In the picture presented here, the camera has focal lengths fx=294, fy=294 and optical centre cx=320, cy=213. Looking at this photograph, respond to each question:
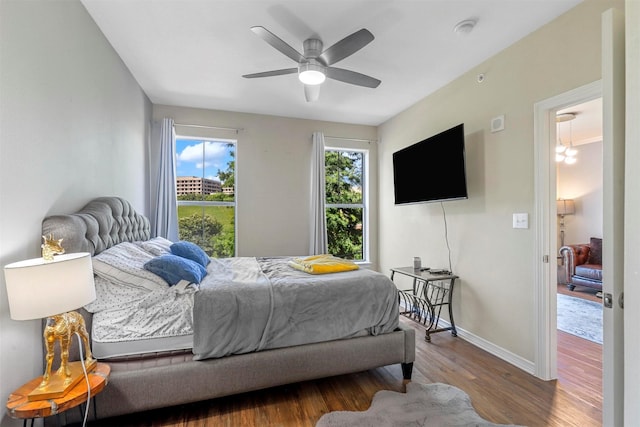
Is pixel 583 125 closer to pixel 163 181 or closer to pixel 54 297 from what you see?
pixel 163 181

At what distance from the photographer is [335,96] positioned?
3.67 metres

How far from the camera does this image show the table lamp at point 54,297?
1.16 metres

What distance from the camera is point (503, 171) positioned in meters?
2.67

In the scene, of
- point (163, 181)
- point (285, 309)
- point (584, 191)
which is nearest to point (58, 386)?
point (285, 309)

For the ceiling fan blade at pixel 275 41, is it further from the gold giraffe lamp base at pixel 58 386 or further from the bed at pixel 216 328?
the gold giraffe lamp base at pixel 58 386

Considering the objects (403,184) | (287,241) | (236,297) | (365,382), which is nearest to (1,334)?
(236,297)

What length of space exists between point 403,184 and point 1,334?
3668 mm

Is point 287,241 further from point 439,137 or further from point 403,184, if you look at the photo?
point 439,137

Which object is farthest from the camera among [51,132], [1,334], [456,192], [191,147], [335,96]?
[191,147]

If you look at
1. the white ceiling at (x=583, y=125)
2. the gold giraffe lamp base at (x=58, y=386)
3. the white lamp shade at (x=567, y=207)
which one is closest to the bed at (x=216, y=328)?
the gold giraffe lamp base at (x=58, y=386)

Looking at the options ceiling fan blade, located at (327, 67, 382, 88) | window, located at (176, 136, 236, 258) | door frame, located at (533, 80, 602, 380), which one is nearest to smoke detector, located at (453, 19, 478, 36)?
ceiling fan blade, located at (327, 67, 382, 88)

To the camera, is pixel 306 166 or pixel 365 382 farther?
pixel 306 166

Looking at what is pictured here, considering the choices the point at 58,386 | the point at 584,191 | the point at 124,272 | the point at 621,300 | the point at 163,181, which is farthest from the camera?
the point at 584,191

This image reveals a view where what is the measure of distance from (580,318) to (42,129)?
535cm
